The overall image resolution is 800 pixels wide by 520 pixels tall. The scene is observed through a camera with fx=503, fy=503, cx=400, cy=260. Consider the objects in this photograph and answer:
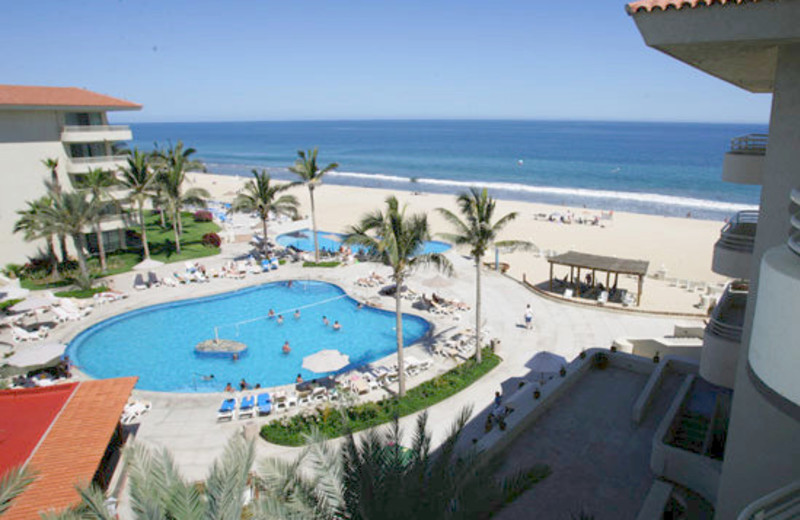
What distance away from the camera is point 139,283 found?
3036cm

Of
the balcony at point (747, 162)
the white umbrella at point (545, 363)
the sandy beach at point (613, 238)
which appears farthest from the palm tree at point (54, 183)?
the balcony at point (747, 162)

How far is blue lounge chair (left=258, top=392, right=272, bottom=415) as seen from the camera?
57.2 ft

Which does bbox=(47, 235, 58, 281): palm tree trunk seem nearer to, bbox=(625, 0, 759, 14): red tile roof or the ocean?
bbox=(625, 0, 759, 14): red tile roof

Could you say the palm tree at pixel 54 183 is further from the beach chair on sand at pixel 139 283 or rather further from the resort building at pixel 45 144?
the beach chair on sand at pixel 139 283

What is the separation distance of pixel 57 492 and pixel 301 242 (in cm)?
3306

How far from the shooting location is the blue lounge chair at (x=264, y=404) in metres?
17.4

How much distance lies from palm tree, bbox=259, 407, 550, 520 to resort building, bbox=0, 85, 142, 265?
32581 millimetres

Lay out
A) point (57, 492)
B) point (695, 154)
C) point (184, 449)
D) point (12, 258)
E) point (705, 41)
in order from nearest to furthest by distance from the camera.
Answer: point (705, 41) → point (57, 492) → point (184, 449) → point (12, 258) → point (695, 154)

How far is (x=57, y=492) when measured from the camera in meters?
10.8

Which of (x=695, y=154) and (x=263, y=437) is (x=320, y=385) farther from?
(x=695, y=154)

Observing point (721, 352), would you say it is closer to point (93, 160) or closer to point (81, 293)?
point (81, 293)

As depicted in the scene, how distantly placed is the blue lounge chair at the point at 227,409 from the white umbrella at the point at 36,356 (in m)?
7.61

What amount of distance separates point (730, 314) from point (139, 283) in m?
30.0

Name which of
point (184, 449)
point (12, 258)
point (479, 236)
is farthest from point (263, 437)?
point (12, 258)
